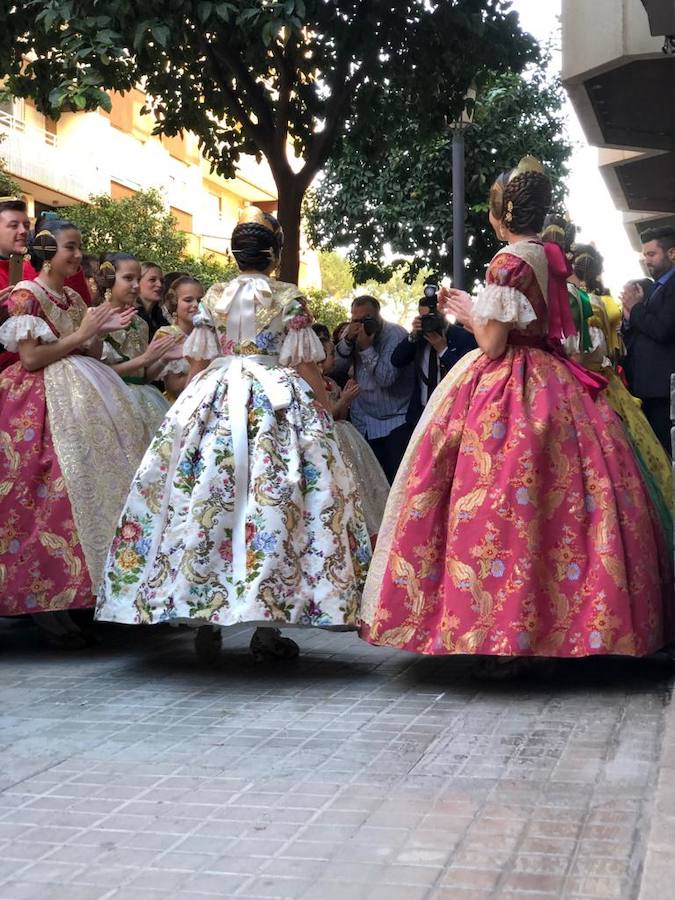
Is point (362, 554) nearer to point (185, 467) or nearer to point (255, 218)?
point (185, 467)

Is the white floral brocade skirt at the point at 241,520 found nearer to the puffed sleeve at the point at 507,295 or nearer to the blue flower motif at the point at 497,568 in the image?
the blue flower motif at the point at 497,568

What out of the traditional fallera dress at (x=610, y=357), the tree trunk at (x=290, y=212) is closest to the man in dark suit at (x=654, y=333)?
the traditional fallera dress at (x=610, y=357)

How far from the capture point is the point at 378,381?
10.5 m

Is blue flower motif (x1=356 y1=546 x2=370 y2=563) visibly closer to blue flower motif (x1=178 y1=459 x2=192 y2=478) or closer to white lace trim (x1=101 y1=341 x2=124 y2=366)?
blue flower motif (x1=178 y1=459 x2=192 y2=478)

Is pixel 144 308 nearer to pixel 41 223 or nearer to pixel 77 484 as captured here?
pixel 41 223

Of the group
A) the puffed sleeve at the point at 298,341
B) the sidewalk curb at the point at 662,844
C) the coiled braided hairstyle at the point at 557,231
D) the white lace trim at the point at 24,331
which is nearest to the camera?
the sidewalk curb at the point at 662,844

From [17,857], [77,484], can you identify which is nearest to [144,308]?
[77,484]

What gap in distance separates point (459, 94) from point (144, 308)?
3.07 m

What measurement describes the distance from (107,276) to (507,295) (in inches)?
132

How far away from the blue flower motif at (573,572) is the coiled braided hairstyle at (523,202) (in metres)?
1.41

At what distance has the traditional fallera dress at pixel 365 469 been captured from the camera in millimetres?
10102

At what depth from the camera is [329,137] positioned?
9953mm

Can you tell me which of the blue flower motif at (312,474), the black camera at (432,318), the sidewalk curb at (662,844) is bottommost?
the sidewalk curb at (662,844)

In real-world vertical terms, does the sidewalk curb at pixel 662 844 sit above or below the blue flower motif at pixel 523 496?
below
